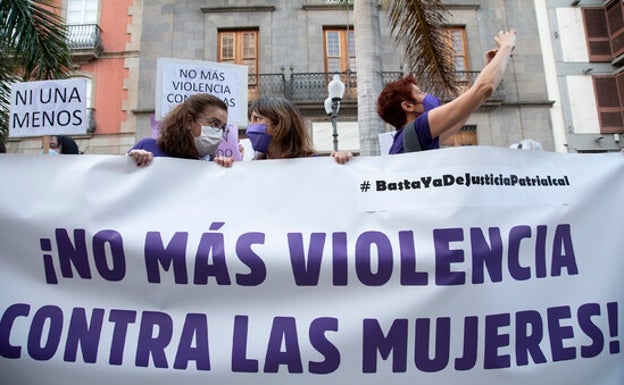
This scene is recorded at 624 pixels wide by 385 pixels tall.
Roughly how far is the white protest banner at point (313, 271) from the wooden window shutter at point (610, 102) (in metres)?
14.2

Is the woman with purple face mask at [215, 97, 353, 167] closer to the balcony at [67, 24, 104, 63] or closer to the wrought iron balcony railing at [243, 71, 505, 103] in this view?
the wrought iron balcony railing at [243, 71, 505, 103]

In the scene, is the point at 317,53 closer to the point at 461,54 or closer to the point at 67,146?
the point at 461,54

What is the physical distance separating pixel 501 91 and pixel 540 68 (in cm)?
162

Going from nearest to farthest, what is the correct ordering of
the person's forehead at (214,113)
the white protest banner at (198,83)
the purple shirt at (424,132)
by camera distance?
the purple shirt at (424,132) → the person's forehead at (214,113) → the white protest banner at (198,83)

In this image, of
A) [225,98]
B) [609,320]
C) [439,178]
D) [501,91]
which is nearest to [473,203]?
A: [439,178]

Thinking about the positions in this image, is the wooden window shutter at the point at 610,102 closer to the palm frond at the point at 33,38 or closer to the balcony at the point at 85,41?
the palm frond at the point at 33,38

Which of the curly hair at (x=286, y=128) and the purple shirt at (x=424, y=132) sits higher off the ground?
the curly hair at (x=286, y=128)

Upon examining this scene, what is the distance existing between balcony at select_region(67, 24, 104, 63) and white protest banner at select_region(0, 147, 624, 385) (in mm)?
13817

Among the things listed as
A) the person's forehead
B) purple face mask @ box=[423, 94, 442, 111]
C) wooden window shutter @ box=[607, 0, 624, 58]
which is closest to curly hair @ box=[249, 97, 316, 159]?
the person's forehead

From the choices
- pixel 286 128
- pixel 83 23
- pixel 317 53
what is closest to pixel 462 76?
pixel 317 53

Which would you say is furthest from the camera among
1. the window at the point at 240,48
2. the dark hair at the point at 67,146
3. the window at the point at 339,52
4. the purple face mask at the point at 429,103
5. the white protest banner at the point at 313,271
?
the window at the point at 240,48

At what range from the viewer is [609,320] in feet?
6.40

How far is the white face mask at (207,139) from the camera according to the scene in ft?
7.81

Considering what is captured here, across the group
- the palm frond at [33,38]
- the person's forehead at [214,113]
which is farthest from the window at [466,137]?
the person's forehead at [214,113]
